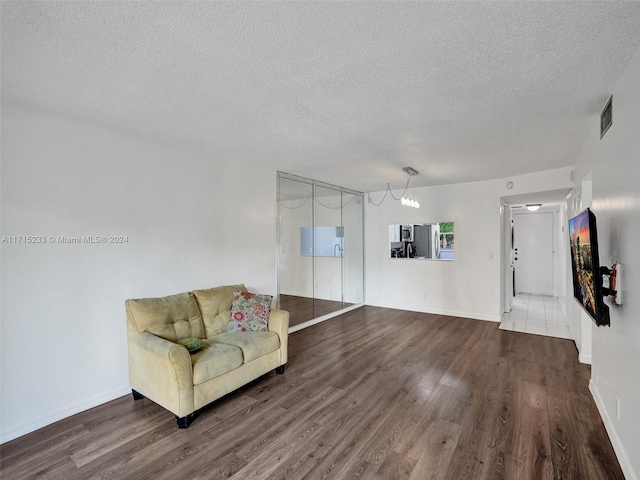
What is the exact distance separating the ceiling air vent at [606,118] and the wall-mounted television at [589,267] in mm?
730

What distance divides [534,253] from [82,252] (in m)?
9.36

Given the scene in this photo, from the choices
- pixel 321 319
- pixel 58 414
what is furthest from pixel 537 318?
pixel 58 414

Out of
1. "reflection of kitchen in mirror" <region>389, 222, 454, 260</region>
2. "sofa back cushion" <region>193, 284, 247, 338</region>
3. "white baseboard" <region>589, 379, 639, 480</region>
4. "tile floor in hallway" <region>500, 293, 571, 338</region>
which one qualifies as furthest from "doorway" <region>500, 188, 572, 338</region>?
"sofa back cushion" <region>193, 284, 247, 338</region>

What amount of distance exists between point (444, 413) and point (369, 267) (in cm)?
431

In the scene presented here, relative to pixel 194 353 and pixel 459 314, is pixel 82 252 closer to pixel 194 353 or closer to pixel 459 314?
pixel 194 353

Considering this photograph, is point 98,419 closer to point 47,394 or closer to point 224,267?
point 47,394

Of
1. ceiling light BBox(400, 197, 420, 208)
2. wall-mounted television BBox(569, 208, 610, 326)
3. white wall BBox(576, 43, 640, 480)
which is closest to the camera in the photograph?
white wall BBox(576, 43, 640, 480)

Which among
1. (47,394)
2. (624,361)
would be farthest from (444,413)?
(47,394)

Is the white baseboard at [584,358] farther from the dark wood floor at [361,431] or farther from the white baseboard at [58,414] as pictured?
the white baseboard at [58,414]

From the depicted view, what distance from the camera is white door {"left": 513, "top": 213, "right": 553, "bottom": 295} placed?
773cm

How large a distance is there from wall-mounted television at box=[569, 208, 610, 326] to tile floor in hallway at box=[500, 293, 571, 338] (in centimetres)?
283

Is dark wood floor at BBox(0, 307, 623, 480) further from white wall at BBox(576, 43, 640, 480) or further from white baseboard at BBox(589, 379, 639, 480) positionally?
white wall at BBox(576, 43, 640, 480)

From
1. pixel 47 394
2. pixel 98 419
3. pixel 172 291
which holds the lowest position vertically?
pixel 98 419

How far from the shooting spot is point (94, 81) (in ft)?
6.66
